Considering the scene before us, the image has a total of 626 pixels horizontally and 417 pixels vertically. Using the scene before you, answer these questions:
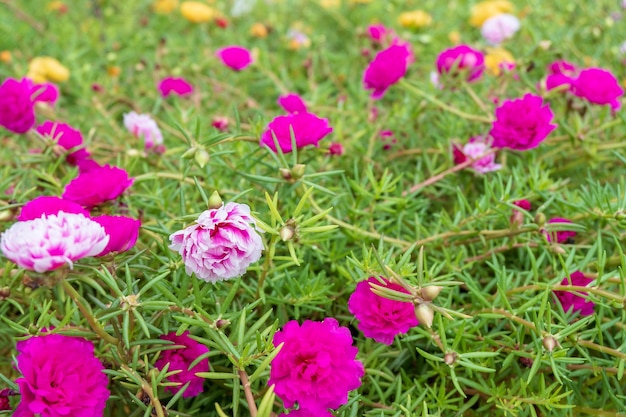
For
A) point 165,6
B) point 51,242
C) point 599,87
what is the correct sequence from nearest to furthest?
point 51,242, point 599,87, point 165,6

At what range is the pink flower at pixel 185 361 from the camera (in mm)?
1040

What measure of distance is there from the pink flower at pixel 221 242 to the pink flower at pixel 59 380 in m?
0.22

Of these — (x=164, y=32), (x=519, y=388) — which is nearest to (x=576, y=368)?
(x=519, y=388)

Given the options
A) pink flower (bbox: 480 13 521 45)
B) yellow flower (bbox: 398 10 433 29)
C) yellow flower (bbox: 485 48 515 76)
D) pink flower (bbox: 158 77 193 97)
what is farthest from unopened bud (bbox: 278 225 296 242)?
yellow flower (bbox: 398 10 433 29)

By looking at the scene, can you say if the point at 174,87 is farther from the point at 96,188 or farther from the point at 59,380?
the point at 59,380

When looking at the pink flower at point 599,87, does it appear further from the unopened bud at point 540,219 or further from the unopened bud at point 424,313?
the unopened bud at point 424,313

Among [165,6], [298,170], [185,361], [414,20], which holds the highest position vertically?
[298,170]

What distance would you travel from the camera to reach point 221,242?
92cm

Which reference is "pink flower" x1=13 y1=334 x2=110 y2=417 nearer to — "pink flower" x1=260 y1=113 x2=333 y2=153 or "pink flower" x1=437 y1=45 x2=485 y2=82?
"pink flower" x1=260 y1=113 x2=333 y2=153

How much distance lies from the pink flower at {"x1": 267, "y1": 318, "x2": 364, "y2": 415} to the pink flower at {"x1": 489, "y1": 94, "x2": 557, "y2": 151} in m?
0.69

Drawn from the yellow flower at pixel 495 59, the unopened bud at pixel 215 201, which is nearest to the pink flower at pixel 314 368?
the unopened bud at pixel 215 201

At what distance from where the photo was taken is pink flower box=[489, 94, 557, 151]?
134 cm

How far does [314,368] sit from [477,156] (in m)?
0.84

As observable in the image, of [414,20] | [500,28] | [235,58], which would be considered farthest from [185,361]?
[414,20]
